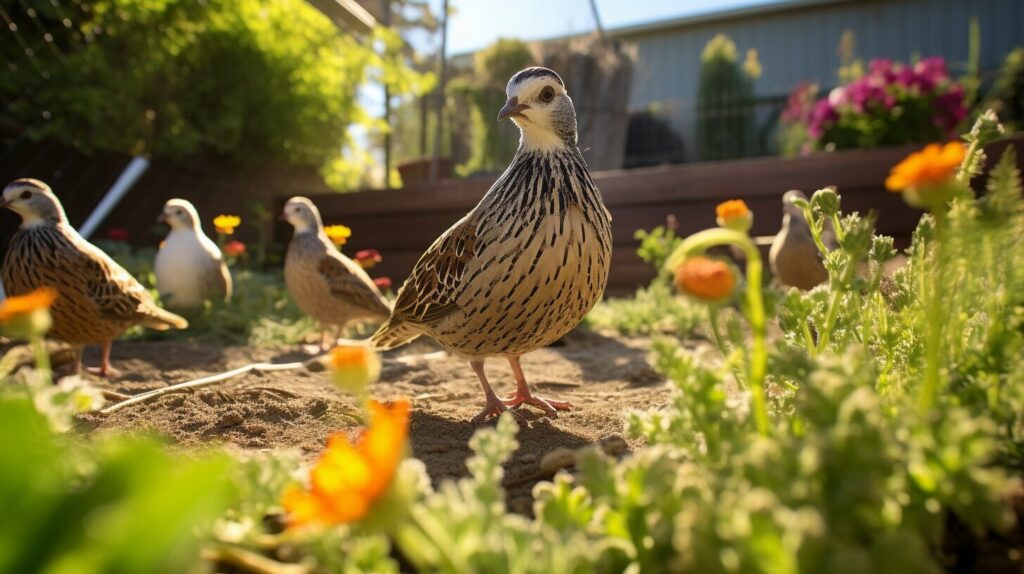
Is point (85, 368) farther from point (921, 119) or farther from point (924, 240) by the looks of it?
point (921, 119)

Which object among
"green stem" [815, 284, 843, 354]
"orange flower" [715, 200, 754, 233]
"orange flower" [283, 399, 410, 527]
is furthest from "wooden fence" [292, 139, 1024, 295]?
"orange flower" [283, 399, 410, 527]

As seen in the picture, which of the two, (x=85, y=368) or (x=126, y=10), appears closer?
(x=85, y=368)

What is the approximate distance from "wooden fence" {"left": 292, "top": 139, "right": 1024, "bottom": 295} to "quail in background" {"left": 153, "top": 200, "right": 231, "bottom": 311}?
2.95m

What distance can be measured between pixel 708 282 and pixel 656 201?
6744 millimetres

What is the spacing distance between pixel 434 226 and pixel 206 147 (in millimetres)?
3070

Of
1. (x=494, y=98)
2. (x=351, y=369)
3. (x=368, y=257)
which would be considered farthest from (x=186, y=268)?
(x=494, y=98)

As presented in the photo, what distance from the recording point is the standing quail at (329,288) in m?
5.51

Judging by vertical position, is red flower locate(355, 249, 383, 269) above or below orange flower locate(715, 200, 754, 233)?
below

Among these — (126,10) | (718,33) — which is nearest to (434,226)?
(126,10)

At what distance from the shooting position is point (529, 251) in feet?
8.62

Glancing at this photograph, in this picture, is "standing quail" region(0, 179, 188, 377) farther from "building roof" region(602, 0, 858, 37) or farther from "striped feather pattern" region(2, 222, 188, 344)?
"building roof" region(602, 0, 858, 37)

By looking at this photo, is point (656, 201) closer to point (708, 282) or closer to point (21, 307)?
point (708, 282)

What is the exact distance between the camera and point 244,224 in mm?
9336

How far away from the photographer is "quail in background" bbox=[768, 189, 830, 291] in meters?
5.27
